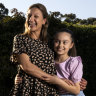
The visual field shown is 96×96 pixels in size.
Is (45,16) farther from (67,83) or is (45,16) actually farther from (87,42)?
(87,42)

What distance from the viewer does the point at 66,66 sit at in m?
3.29

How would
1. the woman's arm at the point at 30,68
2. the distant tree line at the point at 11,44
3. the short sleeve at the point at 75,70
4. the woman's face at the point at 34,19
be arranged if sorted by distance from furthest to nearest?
the distant tree line at the point at 11,44 < the woman's face at the point at 34,19 < the short sleeve at the point at 75,70 < the woman's arm at the point at 30,68

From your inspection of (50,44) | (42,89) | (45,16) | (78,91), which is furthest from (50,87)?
(45,16)

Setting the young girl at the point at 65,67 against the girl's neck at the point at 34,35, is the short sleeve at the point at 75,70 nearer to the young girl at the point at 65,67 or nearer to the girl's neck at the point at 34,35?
the young girl at the point at 65,67

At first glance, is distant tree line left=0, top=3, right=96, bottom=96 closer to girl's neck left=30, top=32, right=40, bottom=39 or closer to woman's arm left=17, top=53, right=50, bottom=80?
girl's neck left=30, top=32, right=40, bottom=39

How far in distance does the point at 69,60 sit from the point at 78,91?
38 cm

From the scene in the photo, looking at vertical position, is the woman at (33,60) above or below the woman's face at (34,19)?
below

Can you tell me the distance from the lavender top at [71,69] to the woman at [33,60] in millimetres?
101

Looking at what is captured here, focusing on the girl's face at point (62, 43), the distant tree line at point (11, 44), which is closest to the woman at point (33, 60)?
the girl's face at point (62, 43)

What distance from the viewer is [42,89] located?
3.14 metres

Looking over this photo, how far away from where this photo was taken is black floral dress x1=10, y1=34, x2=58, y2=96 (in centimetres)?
312

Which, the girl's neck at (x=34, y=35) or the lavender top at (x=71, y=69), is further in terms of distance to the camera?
the girl's neck at (x=34, y=35)

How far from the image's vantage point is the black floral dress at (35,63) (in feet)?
10.2

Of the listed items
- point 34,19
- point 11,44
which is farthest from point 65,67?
point 11,44
